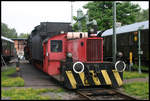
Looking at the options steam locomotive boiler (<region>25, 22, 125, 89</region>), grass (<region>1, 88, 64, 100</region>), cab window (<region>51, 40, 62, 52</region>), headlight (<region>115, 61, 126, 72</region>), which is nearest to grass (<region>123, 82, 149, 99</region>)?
steam locomotive boiler (<region>25, 22, 125, 89</region>)

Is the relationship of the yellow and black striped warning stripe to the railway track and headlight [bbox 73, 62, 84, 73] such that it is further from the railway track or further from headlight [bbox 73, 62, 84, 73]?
the railway track

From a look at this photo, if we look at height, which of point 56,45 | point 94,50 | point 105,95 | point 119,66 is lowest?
point 105,95

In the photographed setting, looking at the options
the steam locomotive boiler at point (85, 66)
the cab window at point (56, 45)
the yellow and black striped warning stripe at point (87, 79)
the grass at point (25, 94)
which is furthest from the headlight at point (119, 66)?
the cab window at point (56, 45)

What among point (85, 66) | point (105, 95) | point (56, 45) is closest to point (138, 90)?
point (105, 95)

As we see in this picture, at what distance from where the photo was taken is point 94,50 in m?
9.66

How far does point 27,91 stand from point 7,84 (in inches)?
74.5

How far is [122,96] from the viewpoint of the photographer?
320 inches

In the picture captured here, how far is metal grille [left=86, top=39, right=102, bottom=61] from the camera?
379 inches

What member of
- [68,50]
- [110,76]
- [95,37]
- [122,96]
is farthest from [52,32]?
[122,96]

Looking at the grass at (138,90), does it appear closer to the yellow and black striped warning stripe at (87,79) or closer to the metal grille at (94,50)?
the yellow and black striped warning stripe at (87,79)

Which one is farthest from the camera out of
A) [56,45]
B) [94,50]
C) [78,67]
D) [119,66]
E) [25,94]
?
A: [56,45]

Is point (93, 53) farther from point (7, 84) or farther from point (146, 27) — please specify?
point (146, 27)

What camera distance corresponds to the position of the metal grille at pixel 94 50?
9.62 m

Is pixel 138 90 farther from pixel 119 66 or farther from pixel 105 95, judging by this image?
pixel 105 95
